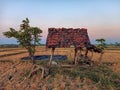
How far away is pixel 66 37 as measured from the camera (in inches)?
1254

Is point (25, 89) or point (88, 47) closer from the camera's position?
point (25, 89)

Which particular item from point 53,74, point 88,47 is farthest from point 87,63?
point 53,74

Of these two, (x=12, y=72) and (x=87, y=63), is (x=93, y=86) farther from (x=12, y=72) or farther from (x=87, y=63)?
(x=87, y=63)

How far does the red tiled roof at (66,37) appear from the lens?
3152cm

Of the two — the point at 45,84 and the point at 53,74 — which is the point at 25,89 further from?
the point at 53,74

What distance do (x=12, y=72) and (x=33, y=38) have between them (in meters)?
7.73

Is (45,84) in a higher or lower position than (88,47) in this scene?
lower

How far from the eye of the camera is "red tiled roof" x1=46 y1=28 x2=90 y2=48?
31.5 metres

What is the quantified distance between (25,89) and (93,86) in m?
4.69

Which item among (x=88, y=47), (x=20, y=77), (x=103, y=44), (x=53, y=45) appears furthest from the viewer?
(x=103, y=44)

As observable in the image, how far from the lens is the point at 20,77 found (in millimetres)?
26906

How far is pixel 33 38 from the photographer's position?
117 feet

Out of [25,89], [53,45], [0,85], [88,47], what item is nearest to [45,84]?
[25,89]

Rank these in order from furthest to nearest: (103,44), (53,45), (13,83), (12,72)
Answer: (103,44) < (53,45) < (12,72) < (13,83)
